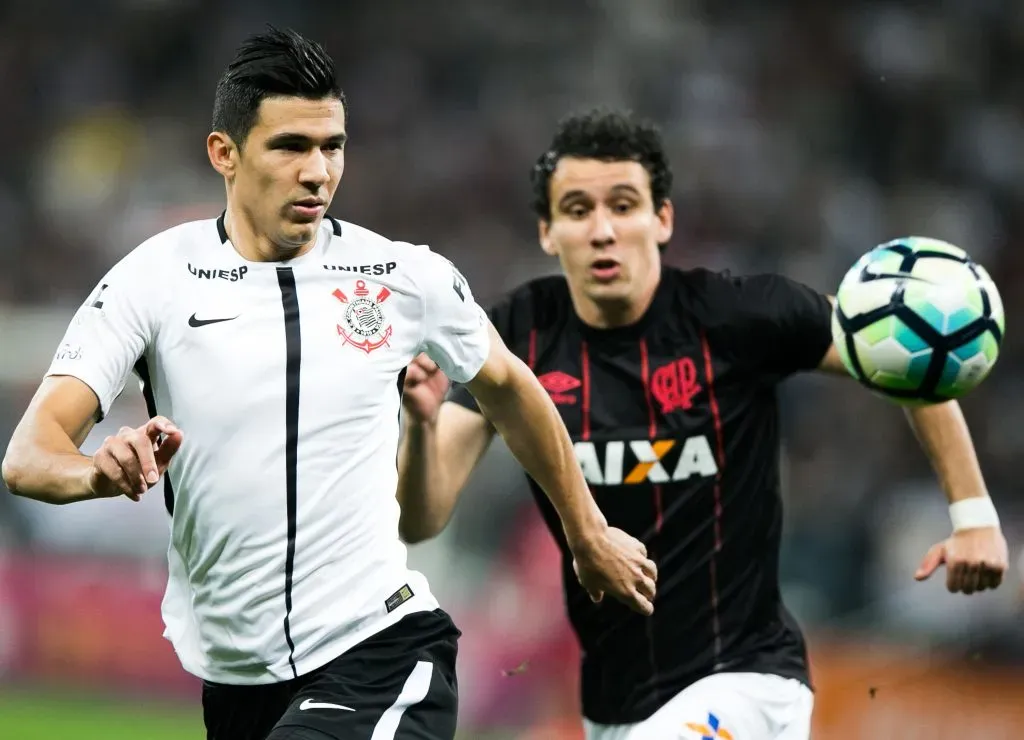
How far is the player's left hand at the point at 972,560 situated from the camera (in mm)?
4789

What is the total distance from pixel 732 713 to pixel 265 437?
72.6 inches

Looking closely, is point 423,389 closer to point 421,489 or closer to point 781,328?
point 421,489

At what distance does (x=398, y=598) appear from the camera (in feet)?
12.7

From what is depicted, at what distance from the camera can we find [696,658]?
4930 mm

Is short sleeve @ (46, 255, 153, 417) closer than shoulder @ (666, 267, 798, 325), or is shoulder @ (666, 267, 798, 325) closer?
short sleeve @ (46, 255, 153, 417)

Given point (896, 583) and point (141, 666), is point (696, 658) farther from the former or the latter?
point (141, 666)

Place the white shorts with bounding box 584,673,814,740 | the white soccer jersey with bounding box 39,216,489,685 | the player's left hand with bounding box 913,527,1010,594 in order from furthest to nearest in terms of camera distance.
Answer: the player's left hand with bounding box 913,527,1010,594 → the white shorts with bounding box 584,673,814,740 → the white soccer jersey with bounding box 39,216,489,685

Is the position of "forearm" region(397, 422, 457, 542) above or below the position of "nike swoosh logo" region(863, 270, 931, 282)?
below

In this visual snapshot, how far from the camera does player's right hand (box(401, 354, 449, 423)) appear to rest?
4195 millimetres

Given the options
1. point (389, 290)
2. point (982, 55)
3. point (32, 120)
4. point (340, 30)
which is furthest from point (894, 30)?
point (389, 290)

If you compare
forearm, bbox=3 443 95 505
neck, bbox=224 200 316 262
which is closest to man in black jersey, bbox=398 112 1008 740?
neck, bbox=224 200 316 262

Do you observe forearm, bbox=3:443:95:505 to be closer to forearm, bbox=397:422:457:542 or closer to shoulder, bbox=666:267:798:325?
forearm, bbox=397:422:457:542

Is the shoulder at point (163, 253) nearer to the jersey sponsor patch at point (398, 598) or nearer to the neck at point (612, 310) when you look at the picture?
the jersey sponsor patch at point (398, 598)

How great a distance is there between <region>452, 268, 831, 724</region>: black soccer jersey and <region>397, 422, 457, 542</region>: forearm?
1.62ft
